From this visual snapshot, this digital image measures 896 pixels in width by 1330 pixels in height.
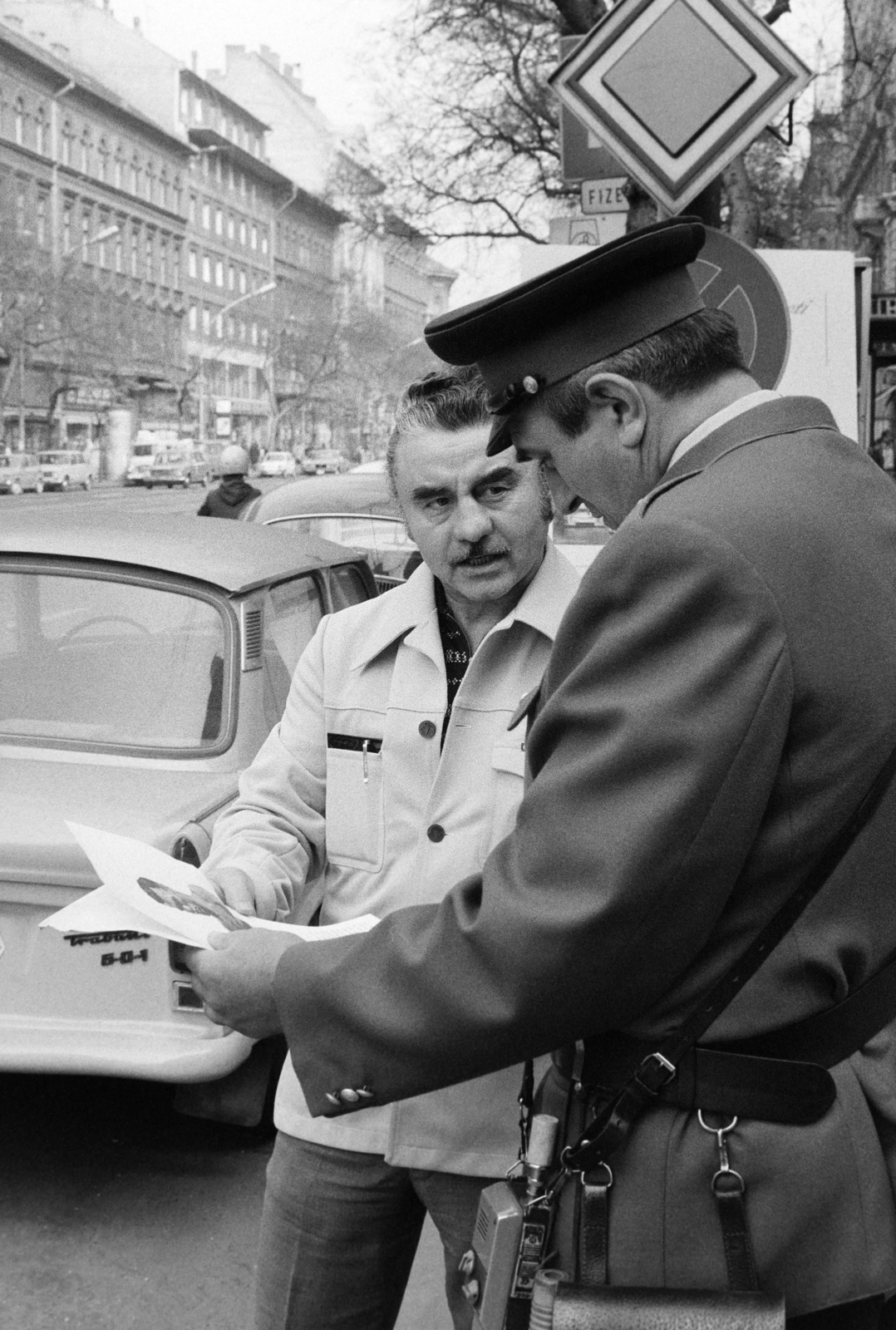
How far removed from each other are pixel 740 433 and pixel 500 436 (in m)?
0.34

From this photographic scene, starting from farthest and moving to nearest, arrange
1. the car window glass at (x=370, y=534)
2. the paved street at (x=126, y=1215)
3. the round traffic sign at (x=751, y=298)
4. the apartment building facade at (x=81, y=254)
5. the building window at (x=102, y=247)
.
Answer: the building window at (x=102, y=247), the apartment building facade at (x=81, y=254), the car window glass at (x=370, y=534), the round traffic sign at (x=751, y=298), the paved street at (x=126, y=1215)

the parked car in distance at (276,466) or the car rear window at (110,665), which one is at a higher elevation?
the parked car in distance at (276,466)

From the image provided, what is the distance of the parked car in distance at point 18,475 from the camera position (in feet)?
158

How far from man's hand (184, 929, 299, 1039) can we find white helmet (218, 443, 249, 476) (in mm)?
10269

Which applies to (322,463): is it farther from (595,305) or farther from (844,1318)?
(844,1318)

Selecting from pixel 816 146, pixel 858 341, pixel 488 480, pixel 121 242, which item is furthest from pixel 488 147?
pixel 121 242

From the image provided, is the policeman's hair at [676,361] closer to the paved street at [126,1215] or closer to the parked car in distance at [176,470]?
the paved street at [126,1215]

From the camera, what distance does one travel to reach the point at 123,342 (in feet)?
195

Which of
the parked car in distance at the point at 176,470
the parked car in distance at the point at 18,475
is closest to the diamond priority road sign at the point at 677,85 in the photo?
the parked car in distance at the point at 18,475

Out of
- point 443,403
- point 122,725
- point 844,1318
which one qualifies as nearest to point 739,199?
point 122,725

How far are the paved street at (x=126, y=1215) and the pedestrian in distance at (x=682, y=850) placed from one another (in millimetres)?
2236

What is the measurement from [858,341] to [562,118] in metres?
2.42

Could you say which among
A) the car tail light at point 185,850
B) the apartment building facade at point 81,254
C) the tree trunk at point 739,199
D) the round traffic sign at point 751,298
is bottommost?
the car tail light at point 185,850

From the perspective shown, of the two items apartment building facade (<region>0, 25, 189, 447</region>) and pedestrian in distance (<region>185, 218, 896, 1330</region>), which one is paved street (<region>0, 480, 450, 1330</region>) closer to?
pedestrian in distance (<region>185, 218, 896, 1330</region>)
